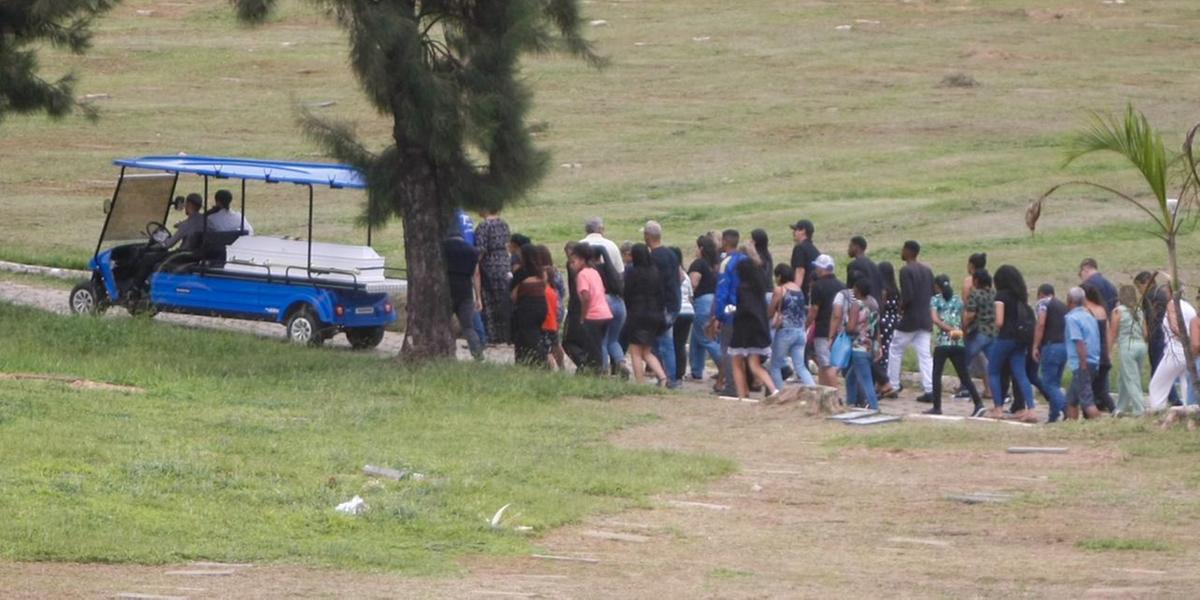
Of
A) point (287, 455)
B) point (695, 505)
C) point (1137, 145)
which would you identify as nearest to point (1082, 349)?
point (1137, 145)

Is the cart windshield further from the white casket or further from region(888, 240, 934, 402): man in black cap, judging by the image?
region(888, 240, 934, 402): man in black cap

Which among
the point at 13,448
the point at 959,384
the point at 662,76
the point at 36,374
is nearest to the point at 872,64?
the point at 662,76

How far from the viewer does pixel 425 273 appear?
16.8 m

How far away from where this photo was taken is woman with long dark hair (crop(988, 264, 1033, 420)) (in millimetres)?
15828

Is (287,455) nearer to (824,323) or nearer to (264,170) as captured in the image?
(824,323)

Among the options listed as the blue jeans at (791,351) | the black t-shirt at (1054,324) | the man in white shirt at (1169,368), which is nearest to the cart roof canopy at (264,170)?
the blue jeans at (791,351)

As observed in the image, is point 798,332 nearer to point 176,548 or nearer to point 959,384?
point 959,384

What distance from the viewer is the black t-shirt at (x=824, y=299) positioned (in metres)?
16.9

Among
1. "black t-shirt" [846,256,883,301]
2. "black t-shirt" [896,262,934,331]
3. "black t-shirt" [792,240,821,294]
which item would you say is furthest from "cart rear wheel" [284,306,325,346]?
"black t-shirt" [896,262,934,331]

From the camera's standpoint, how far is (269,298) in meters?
18.5

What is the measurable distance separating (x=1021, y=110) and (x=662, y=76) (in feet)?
32.4

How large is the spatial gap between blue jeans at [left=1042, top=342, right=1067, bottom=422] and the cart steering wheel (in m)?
9.45

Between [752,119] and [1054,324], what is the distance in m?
27.1

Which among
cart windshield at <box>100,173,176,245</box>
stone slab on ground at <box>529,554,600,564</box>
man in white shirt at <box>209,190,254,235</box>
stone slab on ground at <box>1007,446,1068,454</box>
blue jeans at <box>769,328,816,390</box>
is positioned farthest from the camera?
cart windshield at <box>100,173,176,245</box>
